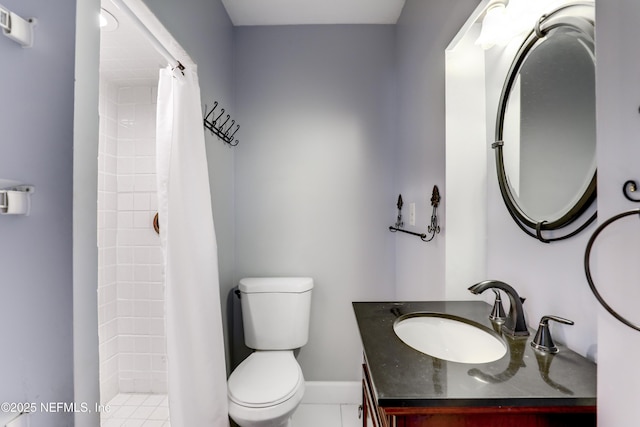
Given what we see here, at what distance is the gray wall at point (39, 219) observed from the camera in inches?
23.4

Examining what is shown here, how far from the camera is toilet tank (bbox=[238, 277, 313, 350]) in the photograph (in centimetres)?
190

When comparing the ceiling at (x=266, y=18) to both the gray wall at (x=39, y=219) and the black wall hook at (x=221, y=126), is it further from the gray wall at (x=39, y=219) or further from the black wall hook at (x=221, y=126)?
the gray wall at (x=39, y=219)

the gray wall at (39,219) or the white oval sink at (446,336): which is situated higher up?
the gray wall at (39,219)

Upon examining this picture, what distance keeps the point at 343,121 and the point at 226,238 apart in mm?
1116

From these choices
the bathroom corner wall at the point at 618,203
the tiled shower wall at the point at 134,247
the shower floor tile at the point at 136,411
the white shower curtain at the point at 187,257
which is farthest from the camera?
the tiled shower wall at the point at 134,247

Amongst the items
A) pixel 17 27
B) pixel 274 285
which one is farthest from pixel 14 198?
pixel 274 285

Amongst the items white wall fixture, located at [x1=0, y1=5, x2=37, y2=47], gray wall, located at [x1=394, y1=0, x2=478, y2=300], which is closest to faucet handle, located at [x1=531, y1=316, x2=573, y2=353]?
gray wall, located at [x1=394, y1=0, x2=478, y2=300]

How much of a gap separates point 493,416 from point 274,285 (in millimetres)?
1428

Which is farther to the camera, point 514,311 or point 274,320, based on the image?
point 274,320

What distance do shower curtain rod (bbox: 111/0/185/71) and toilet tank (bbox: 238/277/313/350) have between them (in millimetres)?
1269

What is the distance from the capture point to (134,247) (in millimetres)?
2051

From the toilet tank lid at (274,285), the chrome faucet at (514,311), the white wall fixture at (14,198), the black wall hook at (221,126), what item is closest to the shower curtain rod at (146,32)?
the black wall hook at (221,126)

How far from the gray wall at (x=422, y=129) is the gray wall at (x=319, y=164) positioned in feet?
0.54

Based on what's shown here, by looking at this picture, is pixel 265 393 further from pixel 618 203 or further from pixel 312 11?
pixel 312 11
